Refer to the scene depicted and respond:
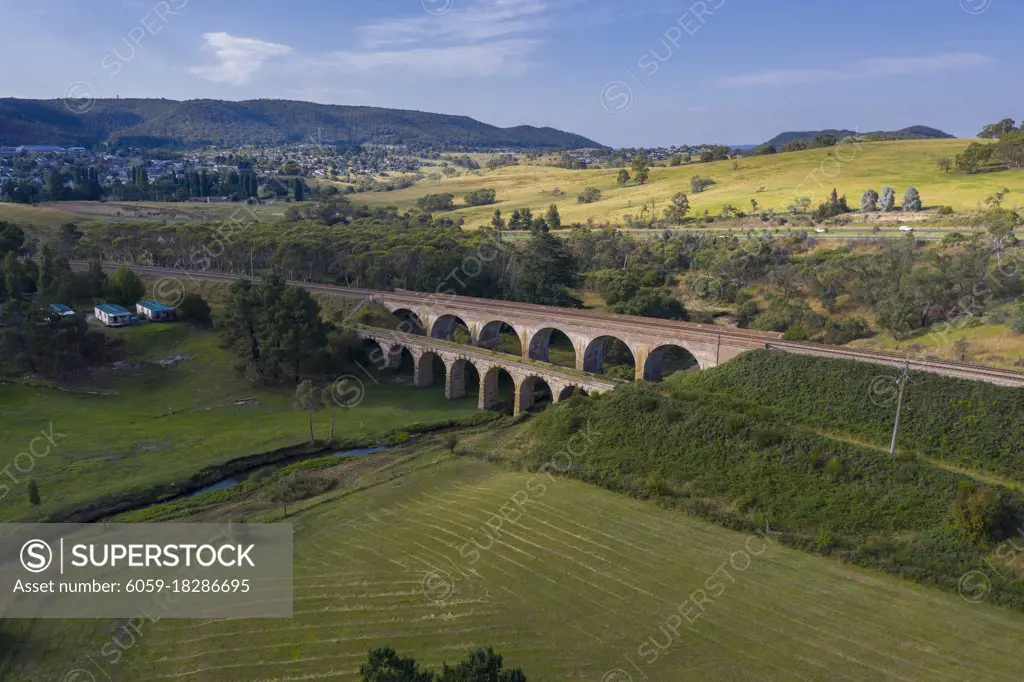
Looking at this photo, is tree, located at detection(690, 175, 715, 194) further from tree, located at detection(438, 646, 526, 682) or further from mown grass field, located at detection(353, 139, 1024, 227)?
tree, located at detection(438, 646, 526, 682)

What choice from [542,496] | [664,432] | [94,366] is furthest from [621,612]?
[94,366]

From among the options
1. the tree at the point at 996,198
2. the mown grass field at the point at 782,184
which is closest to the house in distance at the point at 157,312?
the mown grass field at the point at 782,184

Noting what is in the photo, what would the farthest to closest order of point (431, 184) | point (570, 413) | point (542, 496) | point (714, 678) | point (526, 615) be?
point (431, 184) < point (570, 413) < point (542, 496) < point (526, 615) < point (714, 678)

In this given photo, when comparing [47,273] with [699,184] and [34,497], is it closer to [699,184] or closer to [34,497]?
[34,497]

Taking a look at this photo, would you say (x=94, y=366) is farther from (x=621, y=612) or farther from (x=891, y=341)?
(x=891, y=341)

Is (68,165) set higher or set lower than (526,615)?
higher
